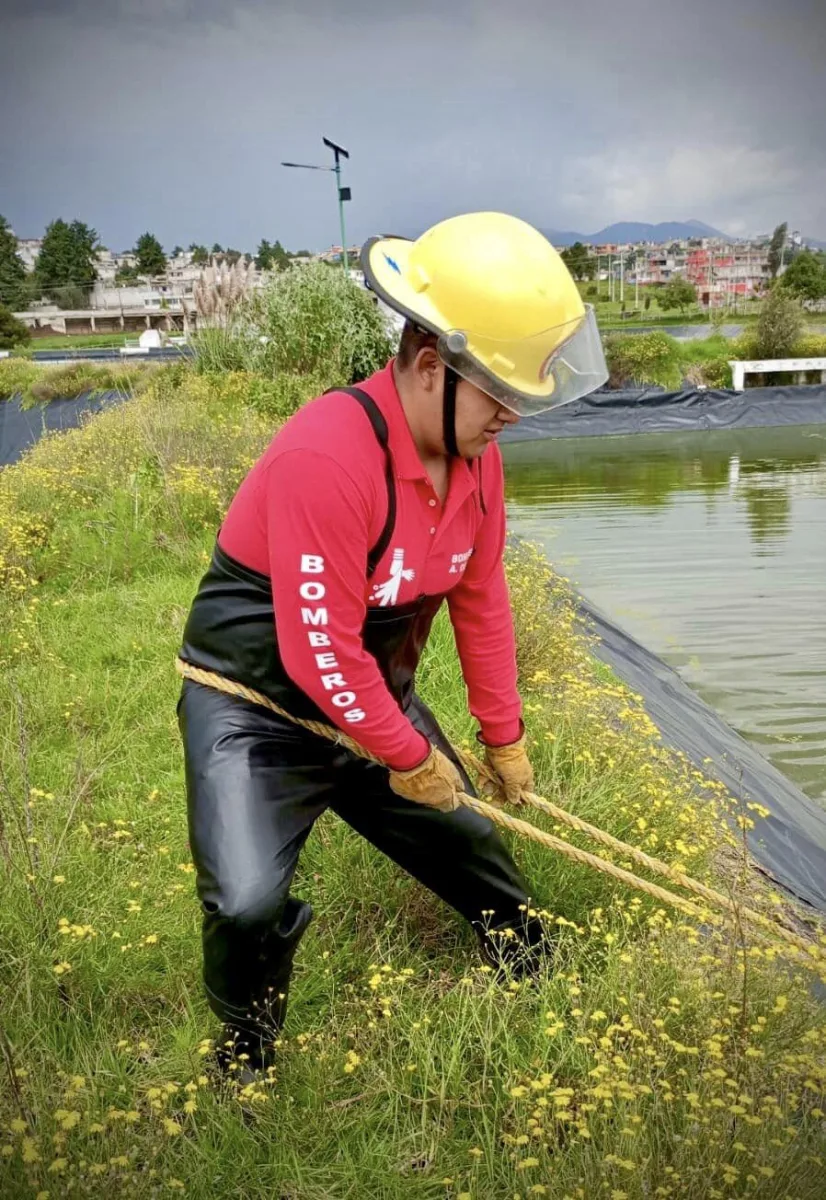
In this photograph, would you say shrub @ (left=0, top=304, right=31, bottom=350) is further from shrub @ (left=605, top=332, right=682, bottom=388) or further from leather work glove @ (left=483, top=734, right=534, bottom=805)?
leather work glove @ (left=483, top=734, right=534, bottom=805)

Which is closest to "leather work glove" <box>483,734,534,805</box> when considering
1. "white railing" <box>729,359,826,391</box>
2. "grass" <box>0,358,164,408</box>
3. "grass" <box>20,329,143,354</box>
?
"grass" <box>0,358,164,408</box>

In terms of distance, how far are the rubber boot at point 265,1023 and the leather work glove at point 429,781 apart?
36cm

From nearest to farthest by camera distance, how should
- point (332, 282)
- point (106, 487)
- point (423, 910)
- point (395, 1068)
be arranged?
point (395, 1068)
point (423, 910)
point (106, 487)
point (332, 282)

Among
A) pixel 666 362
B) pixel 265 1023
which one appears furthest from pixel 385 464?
pixel 666 362

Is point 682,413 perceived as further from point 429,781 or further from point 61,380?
point 429,781

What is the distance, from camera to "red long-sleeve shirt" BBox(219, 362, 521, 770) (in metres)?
1.73

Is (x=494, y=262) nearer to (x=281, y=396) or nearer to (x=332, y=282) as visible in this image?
(x=281, y=396)

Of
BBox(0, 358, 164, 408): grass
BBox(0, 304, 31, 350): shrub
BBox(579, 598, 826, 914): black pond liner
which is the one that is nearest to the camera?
BBox(579, 598, 826, 914): black pond liner

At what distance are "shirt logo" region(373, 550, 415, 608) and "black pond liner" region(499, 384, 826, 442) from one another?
15.8 meters

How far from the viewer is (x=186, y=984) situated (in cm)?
237

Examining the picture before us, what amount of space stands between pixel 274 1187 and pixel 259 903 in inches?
20.5

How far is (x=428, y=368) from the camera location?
189 cm

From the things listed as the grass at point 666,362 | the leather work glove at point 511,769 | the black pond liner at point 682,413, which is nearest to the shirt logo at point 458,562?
the leather work glove at point 511,769

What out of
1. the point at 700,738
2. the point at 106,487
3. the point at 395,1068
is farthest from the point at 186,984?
the point at 106,487
